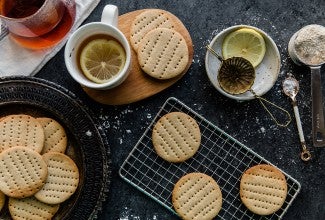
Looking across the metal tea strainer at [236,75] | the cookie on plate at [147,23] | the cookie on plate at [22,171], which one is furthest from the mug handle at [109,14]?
the cookie on plate at [22,171]

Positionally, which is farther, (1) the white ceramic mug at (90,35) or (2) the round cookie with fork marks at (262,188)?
(2) the round cookie with fork marks at (262,188)

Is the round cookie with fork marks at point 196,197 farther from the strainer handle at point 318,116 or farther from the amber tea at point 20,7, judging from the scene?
the amber tea at point 20,7

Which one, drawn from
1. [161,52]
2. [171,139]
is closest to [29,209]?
[171,139]

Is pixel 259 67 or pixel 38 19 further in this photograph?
pixel 259 67

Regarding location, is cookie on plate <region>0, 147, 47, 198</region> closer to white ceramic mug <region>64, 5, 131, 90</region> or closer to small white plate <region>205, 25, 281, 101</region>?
white ceramic mug <region>64, 5, 131, 90</region>

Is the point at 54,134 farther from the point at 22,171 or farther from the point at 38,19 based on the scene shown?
the point at 38,19

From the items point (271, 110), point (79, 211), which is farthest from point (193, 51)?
point (79, 211)
